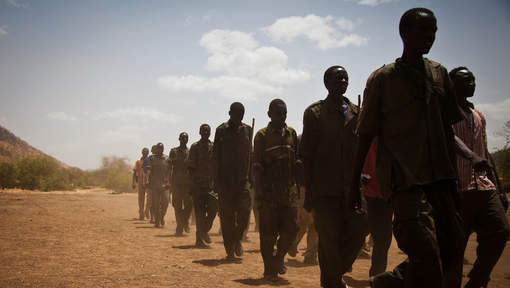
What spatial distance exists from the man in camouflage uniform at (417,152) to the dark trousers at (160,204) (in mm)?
12396

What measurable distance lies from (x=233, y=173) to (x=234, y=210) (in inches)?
26.3

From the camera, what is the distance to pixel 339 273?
4344 mm

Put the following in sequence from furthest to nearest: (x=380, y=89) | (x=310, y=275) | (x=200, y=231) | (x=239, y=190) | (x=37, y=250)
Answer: (x=200, y=231), (x=37, y=250), (x=239, y=190), (x=310, y=275), (x=380, y=89)

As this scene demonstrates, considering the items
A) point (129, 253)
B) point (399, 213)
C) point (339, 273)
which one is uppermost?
point (399, 213)

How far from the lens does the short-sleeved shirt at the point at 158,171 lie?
1504 centimetres

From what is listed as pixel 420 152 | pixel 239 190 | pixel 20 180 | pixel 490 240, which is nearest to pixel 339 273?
pixel 490 240

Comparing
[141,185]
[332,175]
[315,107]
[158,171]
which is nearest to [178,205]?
[158,171]

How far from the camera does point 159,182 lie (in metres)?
15.0

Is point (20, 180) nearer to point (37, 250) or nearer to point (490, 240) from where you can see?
point (37, 250)

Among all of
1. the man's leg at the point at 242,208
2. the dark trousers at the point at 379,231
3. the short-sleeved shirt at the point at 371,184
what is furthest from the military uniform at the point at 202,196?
the dark trousers at the point at 379,231

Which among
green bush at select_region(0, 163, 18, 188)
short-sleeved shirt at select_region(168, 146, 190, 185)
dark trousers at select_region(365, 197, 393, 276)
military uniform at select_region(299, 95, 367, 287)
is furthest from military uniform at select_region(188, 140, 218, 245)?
green bush at select_region(0, 163, 18, 188)

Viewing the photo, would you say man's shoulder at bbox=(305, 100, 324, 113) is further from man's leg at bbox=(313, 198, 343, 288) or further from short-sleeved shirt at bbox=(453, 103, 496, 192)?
short-sleeved shirt at bbox=(453, 103, 496, 192)

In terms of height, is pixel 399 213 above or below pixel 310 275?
above

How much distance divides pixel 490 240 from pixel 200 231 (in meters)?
6.65
